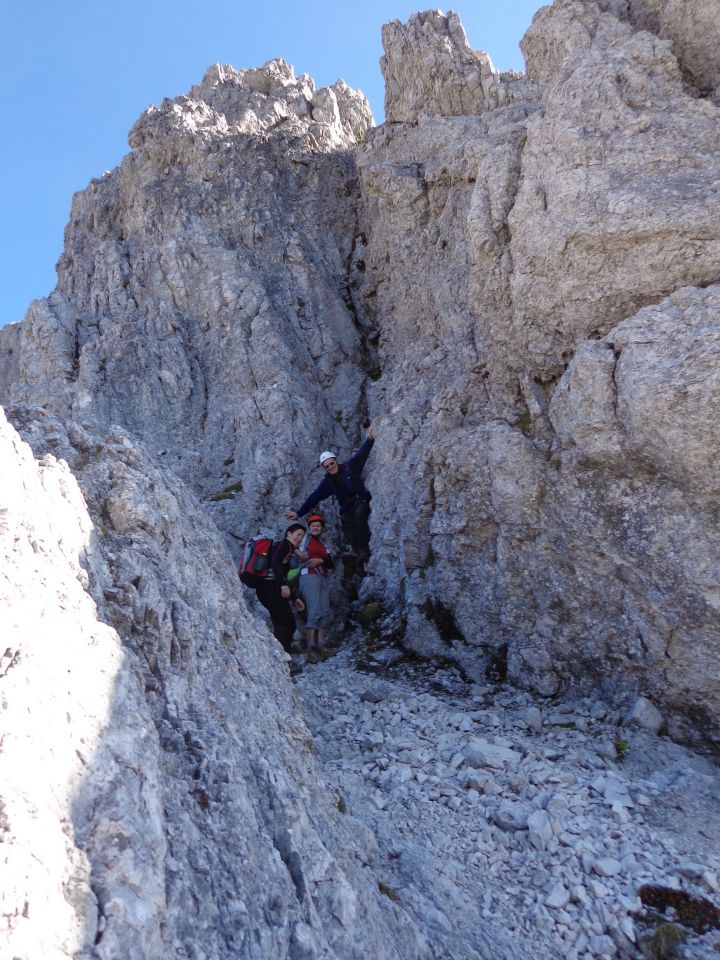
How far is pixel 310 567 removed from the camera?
16578 mm

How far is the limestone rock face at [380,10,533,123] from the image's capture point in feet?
76.0

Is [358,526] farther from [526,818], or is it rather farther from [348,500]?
[526,818]

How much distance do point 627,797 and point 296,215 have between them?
21145 mm

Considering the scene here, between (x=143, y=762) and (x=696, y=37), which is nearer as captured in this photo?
(x=143, y=762)

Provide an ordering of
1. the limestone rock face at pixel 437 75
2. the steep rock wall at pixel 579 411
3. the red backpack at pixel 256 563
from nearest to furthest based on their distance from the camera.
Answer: the steep rock wall at pixel 579 411, the red backpack at pixel 256 563, the limestone rock face at pixel 437 75

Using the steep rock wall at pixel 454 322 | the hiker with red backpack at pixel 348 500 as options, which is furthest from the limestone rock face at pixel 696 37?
the hiker with red backpack at pixel 348 500

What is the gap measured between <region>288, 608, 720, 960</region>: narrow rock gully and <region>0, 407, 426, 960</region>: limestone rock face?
1.11 meters

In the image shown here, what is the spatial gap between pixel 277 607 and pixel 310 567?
1.16 m

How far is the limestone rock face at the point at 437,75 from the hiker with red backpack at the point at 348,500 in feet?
42.6

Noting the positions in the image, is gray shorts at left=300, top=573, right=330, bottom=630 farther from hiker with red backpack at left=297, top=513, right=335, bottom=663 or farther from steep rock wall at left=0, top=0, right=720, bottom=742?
steep rock wall at left=0, top=0, right=720, bottom=742

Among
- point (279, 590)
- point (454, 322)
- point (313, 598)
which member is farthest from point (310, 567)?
point (454, 322)

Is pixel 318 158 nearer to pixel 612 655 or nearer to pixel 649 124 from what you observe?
pixel 649 124

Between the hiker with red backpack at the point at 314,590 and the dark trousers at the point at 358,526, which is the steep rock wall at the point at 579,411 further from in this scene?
the hiker with red backpack at the point at 314,590

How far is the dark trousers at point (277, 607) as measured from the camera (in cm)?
1617
